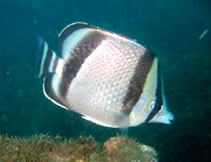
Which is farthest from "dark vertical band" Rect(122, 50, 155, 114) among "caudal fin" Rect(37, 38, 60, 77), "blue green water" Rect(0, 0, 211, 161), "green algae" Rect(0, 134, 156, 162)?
"blue green water" Rect(0, 0, 211, 161)

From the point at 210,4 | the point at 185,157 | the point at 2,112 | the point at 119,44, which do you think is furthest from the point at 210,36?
the point at 119,44

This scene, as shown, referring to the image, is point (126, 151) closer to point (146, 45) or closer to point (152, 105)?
point (152, 105)

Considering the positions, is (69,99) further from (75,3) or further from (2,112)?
(75,3)

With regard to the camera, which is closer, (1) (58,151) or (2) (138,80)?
(2) (138,80)

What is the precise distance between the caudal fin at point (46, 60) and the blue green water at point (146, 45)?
830mm

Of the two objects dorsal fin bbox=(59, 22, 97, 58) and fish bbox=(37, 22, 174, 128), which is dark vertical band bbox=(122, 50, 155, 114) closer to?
fish bbox=(37, 22, 174, 128)

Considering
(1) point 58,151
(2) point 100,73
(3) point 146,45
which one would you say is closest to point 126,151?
(1) point 58,151

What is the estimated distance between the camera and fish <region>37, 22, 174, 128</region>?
5.27 feet

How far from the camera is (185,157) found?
6953 millimetres

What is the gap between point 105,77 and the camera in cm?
160

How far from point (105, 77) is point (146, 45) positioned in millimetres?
889

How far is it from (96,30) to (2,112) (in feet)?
44.3

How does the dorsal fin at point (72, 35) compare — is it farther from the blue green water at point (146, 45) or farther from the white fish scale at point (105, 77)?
the blue green water at point (146, 45)

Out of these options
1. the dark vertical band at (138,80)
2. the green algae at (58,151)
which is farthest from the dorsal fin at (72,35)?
the green algae at (58,151)
